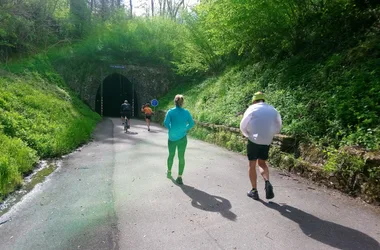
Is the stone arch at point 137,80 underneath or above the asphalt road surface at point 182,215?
above

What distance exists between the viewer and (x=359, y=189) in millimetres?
5238

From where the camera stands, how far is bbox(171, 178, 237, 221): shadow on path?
4.68 m

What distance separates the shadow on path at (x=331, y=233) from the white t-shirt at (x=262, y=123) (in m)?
1.26

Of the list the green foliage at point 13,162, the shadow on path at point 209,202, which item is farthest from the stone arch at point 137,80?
the shadow on path at point 209,202

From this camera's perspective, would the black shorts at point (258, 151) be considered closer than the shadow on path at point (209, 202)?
No

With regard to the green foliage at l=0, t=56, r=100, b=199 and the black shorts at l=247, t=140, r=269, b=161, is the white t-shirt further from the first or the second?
the green foliage at l=0, t=56, r=100, b=199

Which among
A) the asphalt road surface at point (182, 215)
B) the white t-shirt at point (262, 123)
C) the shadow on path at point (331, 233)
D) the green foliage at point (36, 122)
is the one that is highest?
the white t-shirt at point (262, 123)

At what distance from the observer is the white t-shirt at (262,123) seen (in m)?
5.00

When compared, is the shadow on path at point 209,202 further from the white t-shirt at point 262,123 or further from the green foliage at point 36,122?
the green foliage at point 36,122

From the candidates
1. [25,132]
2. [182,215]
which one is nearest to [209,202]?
[182,215]

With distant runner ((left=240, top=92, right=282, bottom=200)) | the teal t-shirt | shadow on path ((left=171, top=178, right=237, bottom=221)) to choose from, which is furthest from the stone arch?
distant runner ((left=240, top=92, right=282, bottom=200))

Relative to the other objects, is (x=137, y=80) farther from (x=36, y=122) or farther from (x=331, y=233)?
(x=331, y=233)

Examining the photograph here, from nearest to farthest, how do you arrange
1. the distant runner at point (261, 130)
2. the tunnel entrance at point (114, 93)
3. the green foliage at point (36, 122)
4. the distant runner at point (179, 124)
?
the distant runner at point (261, 130) < the distant runner at point (179, 124) < the green foliage at point (36, 122) < the tunnel entrance at point (114, 93)

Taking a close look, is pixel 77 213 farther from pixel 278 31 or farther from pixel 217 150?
pixel 278 31
